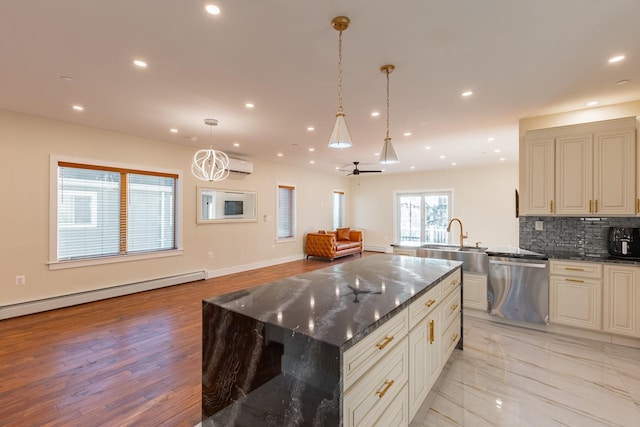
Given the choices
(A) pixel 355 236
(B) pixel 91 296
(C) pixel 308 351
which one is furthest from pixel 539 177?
(B) pixel 91 296

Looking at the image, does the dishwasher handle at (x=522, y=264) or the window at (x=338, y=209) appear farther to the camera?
the window at (x=338, y=209)

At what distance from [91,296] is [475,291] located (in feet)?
18.2

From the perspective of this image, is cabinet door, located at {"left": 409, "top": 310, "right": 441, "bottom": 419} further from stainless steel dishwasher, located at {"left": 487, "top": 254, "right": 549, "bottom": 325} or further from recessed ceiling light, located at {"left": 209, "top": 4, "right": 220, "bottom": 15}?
recessed ceiling light, located at {"left": 209, "top": 4, "right": 220, "bottom": 15}

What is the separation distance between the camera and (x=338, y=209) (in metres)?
10.2

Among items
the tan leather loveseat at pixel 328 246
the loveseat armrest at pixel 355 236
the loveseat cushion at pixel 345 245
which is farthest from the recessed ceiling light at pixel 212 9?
the loveseat armrest at pixel 355 236

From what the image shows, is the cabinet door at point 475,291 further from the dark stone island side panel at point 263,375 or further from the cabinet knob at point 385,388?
the dark stone island side panel at point 263,375

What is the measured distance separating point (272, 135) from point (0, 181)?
3.65 meters

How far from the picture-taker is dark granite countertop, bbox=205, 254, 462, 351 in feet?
4.20

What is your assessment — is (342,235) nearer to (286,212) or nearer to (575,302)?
(286,212)

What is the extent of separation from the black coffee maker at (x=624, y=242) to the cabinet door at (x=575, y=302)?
1.86ft

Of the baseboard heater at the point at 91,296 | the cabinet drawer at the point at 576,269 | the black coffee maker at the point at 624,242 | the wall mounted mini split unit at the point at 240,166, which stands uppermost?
the wall mounted mini split unit at the point at 240,166

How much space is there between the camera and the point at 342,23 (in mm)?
1980

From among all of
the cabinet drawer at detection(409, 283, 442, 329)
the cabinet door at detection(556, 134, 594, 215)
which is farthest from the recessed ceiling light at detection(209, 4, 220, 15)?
the cabinet door at detection(556, 134, 594, 215)

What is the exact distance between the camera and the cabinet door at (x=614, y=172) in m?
3.07
